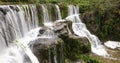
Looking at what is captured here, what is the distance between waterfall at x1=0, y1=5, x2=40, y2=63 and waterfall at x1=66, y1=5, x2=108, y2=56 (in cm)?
371

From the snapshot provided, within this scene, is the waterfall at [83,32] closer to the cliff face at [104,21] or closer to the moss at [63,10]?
the moss at [63,10]

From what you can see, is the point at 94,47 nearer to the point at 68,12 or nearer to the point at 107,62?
the point at 107,62

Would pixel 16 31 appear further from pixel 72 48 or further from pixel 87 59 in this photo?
pixel 87 59

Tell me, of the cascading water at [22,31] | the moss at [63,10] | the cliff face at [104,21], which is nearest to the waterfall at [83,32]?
the cascading water at [22,31]

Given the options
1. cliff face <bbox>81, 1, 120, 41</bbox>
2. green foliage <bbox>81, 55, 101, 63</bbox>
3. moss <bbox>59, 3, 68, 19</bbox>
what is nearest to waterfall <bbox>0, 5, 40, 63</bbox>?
green foliage <bbox>81, 55, 101, 63</bbox>

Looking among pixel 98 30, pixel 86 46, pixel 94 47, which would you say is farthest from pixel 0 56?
pixel 98 30

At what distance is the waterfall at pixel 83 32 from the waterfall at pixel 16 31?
3712 mm

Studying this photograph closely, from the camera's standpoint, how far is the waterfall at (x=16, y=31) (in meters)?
10.0

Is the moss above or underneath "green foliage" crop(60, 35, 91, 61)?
above

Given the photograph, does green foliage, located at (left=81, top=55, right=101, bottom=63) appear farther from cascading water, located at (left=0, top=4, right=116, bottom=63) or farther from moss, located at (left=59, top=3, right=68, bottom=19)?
moss, located at (left=59, top=3, right=68, bottom=19)

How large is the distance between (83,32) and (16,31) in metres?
6.66

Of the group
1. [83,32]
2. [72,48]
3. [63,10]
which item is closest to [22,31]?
[72,48]

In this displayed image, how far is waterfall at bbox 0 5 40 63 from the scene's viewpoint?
10.0 metres

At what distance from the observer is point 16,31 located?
43.3 ft
